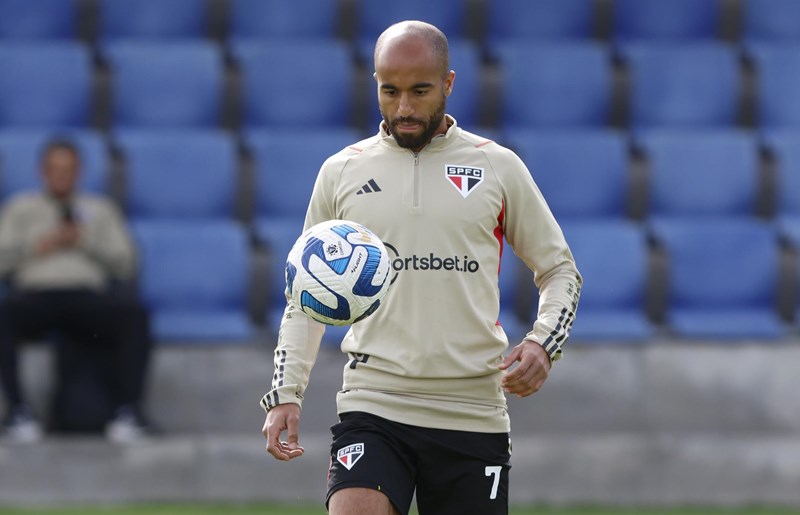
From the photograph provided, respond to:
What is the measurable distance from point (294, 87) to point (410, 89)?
640 cm

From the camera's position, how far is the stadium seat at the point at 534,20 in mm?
11594

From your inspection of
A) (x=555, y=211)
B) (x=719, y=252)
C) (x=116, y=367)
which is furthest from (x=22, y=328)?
(x=719, y=252)

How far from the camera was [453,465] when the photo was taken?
176 inches

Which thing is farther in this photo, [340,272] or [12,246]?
[12,246]

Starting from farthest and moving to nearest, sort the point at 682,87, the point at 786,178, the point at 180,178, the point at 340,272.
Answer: the point at 682,87, the point at 786,178, the point at 180,178, the point at 340,272

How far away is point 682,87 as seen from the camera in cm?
1105

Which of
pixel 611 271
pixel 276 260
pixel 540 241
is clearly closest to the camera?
pixel 540 241

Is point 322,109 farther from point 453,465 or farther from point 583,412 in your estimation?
point 453,465

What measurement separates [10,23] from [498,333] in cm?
772

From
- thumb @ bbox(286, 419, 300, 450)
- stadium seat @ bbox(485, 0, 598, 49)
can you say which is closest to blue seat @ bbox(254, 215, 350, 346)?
stadium seat @ bbox(485, 0, 598, 49)

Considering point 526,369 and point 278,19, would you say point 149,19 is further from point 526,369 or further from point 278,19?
point 526,369

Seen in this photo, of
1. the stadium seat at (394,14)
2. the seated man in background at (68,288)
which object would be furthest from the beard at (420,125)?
the stadium seat at (394,14)

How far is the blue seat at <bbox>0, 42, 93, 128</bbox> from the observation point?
34.7ft

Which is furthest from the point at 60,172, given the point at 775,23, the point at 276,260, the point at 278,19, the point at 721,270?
the point at 775,23
